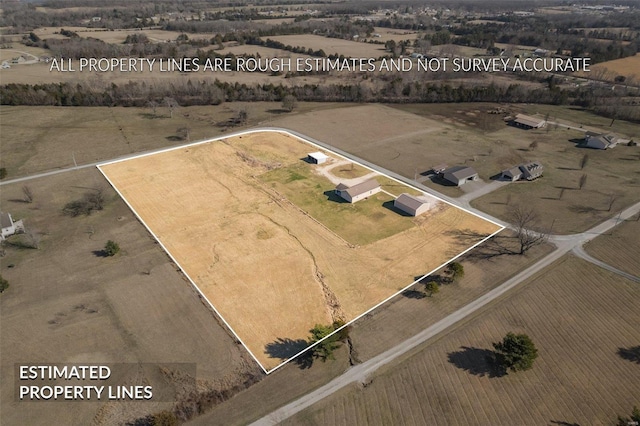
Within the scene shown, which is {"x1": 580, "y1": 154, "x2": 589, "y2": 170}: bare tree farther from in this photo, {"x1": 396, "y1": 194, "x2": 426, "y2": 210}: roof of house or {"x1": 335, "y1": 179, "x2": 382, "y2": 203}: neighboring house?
{"x1": 335, "y1": 179, "x2": 382, "y2": 203}: neighboring house

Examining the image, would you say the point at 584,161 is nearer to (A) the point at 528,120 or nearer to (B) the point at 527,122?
(B) the point at 527,122

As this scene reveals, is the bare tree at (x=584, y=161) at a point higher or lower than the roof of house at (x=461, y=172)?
higher

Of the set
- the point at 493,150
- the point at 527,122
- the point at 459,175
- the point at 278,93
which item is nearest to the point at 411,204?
the point at 459,175

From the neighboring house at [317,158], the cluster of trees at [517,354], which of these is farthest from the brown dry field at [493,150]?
the cluster of trees at [517,354]

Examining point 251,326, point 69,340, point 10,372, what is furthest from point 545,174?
point 10,372

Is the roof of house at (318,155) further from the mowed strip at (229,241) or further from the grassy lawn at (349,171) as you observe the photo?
the mowed strip at (229,241)

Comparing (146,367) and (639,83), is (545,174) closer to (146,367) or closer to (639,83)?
(146,367)
